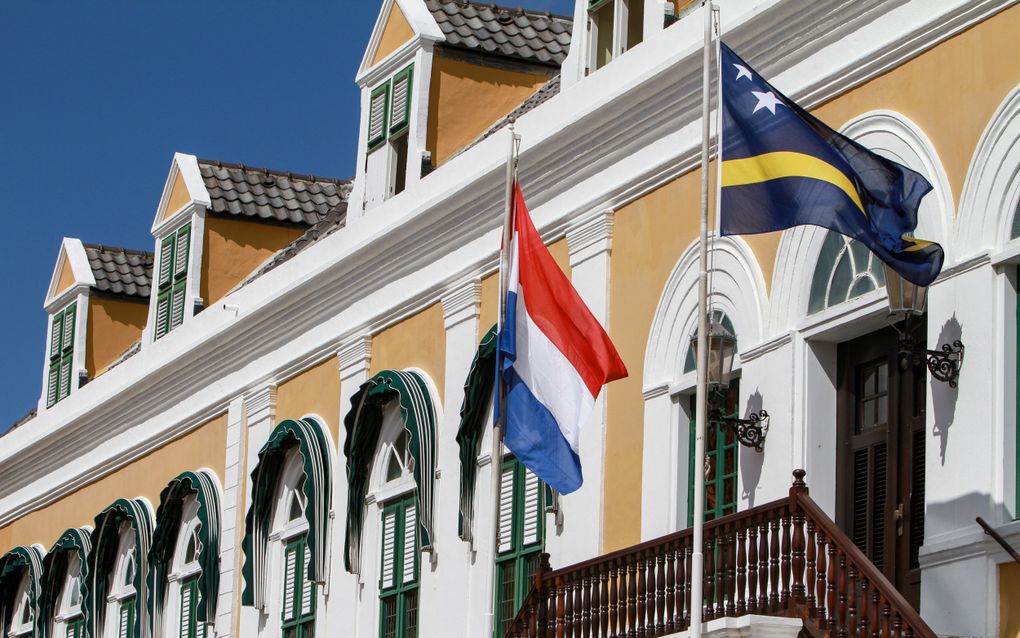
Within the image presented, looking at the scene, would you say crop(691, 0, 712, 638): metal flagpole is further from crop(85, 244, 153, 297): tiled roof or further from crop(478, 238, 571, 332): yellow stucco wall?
crop(85, 244, 153, 297): tiled roof

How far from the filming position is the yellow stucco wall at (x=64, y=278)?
32.8 m

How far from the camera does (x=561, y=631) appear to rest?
58.4 ft

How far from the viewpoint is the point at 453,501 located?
22.2 metres

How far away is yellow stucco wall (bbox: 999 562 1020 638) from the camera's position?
15.5 meters

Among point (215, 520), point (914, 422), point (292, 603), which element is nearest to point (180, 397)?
point (215, 520)

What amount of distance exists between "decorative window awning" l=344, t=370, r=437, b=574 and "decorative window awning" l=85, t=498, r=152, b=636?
4.92m

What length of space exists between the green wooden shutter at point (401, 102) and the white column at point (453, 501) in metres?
2.72

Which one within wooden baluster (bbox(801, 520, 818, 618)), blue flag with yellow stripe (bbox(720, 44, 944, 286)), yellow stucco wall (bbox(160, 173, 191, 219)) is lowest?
wooden baluster (bbox(801, 520, 818, 618))

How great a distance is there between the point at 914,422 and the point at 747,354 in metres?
1.92

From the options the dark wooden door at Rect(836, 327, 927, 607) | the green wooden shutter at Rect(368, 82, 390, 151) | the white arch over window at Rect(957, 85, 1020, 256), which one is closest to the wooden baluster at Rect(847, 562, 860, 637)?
the dark wooden door at Rect(836, 327, 927, 607)

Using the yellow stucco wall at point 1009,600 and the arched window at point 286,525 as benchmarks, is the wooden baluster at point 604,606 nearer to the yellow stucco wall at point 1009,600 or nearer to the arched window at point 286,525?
the yellow stucco wall at point 1009,600

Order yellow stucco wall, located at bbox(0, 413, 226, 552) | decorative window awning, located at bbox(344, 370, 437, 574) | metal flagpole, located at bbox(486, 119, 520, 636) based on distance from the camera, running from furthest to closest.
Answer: yellow stucco wall, located at bbox(0, 413, 226, 552) → decorative window awning, located at bbox(344, 370, 437, 574) → metal flagpole, located at bbox(486, 119, 520, 636)

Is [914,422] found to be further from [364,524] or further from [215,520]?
[215,520]

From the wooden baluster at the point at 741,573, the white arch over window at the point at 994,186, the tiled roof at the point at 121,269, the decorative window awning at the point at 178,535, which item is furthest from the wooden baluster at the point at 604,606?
the tiled roof at the point at 121,269
